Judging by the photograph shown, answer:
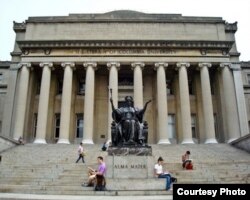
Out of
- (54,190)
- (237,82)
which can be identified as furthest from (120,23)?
(54,190)

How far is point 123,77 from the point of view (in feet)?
118

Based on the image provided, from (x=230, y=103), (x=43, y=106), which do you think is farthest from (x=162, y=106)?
(x=43, y=106)

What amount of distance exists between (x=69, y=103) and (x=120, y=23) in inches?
456

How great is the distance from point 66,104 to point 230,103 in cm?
1729

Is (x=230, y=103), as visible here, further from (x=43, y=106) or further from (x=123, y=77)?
(x=43, y=106)

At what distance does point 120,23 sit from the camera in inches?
1364

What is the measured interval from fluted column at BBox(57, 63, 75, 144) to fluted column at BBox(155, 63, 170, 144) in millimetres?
9313

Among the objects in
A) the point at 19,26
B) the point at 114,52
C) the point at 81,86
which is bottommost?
the point at 81,86

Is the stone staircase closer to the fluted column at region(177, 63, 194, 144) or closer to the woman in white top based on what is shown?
the woman in white top

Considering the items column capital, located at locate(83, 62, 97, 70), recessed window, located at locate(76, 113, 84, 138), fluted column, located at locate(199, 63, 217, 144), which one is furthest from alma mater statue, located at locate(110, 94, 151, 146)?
recessed window, located at locate(76, 113, 84, 138)

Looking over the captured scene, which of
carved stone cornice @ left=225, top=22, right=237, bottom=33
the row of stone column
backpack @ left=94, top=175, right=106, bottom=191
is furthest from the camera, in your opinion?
carved stone cornice @ left=225, top=22, right=237, bottom=33

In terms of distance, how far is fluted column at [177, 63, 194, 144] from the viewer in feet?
96.9

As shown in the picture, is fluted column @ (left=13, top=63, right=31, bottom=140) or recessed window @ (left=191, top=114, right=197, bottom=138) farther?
recessed window @ (left=191, top=114, right=197, bottom=138)

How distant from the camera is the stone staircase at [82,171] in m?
11.7
